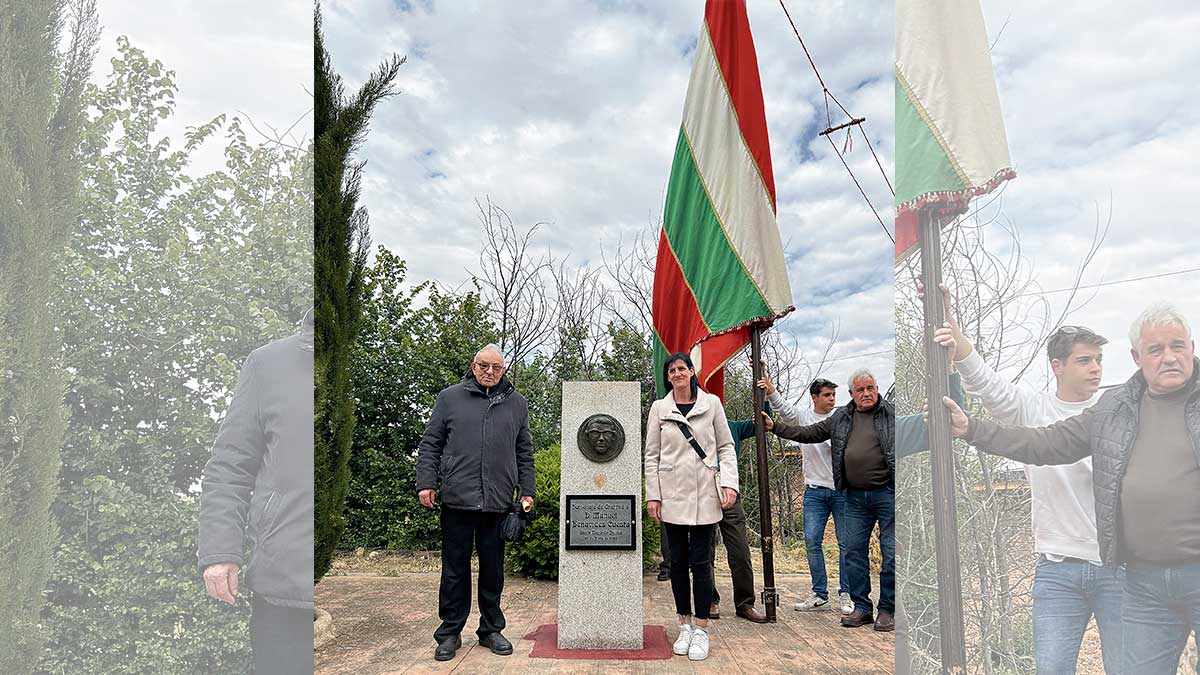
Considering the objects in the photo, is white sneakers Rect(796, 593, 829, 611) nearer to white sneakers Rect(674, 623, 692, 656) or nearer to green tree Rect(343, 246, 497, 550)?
white sneakers Rect(674, 623, 692, 656)

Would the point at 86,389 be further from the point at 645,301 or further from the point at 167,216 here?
the point at 645,301

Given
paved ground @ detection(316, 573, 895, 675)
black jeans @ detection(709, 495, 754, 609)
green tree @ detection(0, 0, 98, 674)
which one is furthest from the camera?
black jeans @ detection(709, 495, 754, 609)

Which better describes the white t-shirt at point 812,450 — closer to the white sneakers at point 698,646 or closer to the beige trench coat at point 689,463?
the beige trench coat at point 689,463

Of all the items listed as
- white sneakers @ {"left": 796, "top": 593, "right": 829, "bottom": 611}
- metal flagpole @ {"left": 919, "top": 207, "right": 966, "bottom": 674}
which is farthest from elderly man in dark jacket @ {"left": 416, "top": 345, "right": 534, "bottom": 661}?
metal flagpole @ {"left": 919, "top": 207, "right": 966, "bottom": 674}

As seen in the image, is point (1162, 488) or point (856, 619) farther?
point (856, 619)

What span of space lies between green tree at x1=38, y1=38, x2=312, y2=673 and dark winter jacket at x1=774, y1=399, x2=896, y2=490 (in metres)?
3.81

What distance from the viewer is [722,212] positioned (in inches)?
192

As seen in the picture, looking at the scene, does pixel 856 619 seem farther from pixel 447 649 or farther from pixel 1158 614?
A: pixel 1158 614

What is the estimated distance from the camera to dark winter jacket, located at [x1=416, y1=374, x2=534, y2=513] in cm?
394

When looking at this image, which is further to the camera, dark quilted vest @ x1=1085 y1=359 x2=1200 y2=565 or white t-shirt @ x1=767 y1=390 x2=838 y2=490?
white t-shirt @ x1=767 y1=390 x2=838 y2=490

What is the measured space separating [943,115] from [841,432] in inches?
115

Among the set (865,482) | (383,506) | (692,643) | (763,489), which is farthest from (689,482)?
→ (383,506)

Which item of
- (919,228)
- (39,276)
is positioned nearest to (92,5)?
(39,276)

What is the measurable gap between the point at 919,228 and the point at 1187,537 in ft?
3.23
